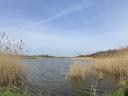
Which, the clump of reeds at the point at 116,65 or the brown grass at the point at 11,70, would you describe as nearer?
the brown grass at the point at 11,70

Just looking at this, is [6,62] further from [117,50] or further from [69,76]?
[117,50]

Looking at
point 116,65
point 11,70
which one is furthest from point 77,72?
point 11,70

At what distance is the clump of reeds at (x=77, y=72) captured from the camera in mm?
14023

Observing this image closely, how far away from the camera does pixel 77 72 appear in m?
14.1

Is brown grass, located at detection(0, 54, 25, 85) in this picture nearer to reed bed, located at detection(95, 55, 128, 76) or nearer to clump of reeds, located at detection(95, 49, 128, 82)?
clump of reeds, located at detection(95, 49, 128, 82)

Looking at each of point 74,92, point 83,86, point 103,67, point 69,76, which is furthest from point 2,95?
point 103,67

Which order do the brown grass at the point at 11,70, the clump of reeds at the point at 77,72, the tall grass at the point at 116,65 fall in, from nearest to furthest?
the brown grass at the point at 11,70 < the clump of reeds at the point at 77,72 < the tall grass at the point at 116,65

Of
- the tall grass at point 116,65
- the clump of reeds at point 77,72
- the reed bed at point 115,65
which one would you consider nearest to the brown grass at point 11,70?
the clump of reeds at point 77,72

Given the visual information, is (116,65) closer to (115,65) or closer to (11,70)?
(115,65)

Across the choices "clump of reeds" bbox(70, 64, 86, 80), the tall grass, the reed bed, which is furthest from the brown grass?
the reed bed

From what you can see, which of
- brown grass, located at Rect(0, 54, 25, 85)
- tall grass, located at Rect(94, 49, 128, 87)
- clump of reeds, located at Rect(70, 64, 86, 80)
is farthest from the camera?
tall grass, located at Rect(94, 49, 128, 87)

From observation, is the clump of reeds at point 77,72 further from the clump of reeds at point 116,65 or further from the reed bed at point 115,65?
the reed bed at point 115,65

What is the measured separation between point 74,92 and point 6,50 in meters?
3.88

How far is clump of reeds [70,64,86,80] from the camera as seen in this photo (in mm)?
14023
